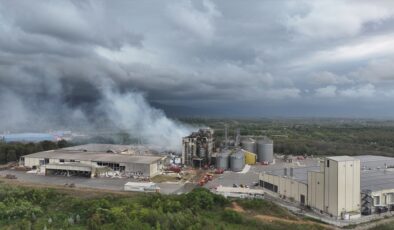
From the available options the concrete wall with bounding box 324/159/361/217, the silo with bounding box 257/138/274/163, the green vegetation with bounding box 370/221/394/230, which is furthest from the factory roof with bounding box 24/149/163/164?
the green vegetation with bounding box 370/221/394/230

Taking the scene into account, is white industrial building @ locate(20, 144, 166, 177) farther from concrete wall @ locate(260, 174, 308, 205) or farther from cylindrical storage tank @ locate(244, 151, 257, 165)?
concrete wall @ locate(260, 174, 308, 205)

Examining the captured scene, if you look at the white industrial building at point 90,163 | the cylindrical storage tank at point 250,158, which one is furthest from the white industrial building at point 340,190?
the cylindrical storage tank at point 250,158

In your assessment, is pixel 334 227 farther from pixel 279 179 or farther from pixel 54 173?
pixel 54 173

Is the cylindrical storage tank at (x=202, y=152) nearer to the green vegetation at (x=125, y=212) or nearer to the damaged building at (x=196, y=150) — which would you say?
the damaged building at (x=196, y=150)

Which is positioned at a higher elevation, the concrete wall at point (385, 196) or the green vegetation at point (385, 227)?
the concrete wall at point (385, 196)

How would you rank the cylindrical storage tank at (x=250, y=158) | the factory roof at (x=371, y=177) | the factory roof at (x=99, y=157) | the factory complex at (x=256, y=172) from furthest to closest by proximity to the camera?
the cylindrical storage tank at (x=250, y=158), the factory roof at (x=99, y=157), the factory roof at (x=371, y=177), the factory complex at (x=256, y=172)

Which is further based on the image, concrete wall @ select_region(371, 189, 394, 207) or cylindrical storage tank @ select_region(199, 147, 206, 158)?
cylindrical storage tank @ select_region(199, 147, 206, 158)
